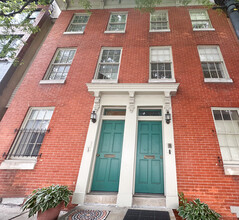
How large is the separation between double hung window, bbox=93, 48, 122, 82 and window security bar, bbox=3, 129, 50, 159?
10.4 ft

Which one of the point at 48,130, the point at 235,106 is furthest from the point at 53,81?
the point at 235,106

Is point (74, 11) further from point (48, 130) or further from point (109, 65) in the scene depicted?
point (48, 130)

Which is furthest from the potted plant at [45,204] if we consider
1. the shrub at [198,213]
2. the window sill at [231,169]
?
the window sill at [231,169]

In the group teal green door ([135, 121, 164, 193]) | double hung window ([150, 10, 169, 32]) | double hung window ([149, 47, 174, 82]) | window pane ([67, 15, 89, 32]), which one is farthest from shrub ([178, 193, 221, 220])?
window pane ([67, 15, 89, 32])

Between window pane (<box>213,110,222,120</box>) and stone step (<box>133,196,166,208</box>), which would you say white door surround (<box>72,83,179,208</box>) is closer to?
stone step (<box>133,196,166,208</box>)

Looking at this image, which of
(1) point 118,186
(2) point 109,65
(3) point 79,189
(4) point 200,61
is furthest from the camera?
(2) point 109,65

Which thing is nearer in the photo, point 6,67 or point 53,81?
point 53,81

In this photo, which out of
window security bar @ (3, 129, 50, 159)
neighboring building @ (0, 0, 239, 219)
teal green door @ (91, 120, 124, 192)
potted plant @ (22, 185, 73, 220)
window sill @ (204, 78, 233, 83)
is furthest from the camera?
window sill @ (204, 78, 233, 83)

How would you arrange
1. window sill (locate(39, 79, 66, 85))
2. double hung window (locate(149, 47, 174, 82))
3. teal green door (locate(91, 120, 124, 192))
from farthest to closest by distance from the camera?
A: 1. window sill (locate(39, 79, 66, 85))
2. double hung window (locate(149, 47, 174, 82))
3. teal green door (locate(91, 120, 124, 192))

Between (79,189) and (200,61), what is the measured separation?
6971 millimetres

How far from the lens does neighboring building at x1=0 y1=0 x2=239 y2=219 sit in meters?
3.84

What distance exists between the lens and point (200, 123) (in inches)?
175

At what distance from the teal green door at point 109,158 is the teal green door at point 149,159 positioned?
692mm

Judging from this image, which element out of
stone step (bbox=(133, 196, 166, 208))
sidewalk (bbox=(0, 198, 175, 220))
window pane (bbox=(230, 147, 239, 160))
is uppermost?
window pane (bbox=(230, 147, 239, 160))
